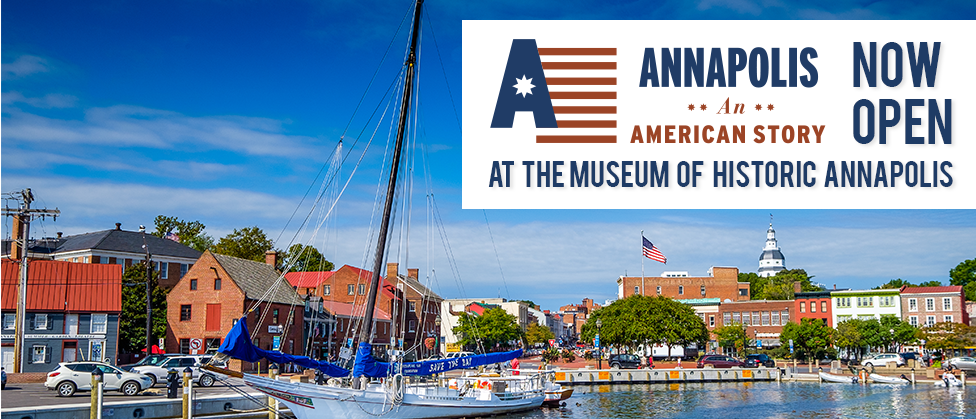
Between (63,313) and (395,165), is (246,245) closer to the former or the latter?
(63,313)

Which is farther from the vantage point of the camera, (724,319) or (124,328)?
(724,319)

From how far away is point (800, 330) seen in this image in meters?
87.9

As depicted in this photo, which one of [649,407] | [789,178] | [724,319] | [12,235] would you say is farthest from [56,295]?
[724,319]

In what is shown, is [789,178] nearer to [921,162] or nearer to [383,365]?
[921,162]

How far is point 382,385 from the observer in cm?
3331

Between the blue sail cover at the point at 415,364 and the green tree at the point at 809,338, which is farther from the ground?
the blue sail cover at the point at 415,364

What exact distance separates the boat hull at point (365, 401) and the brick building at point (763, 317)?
77.4m

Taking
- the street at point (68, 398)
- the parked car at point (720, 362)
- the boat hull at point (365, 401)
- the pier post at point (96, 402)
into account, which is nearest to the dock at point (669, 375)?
the parked car at point (720, 362)

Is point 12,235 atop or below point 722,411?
atop

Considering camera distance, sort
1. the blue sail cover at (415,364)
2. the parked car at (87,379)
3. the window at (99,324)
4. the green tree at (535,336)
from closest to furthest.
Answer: the blue sail cover at (415,364) → the parked car at (87,379) → the window at (99,324) → the green tree at (535,336)

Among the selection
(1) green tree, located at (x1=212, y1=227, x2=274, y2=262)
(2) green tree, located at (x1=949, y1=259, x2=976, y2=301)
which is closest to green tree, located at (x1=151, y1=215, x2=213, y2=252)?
(1) green tree, located at (x1=212, y1=227, x2=274, y2=262)

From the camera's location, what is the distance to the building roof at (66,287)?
195 ft

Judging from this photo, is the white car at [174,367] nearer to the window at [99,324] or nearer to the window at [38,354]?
the window at [38,354]

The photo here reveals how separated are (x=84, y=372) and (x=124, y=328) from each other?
116 ft
